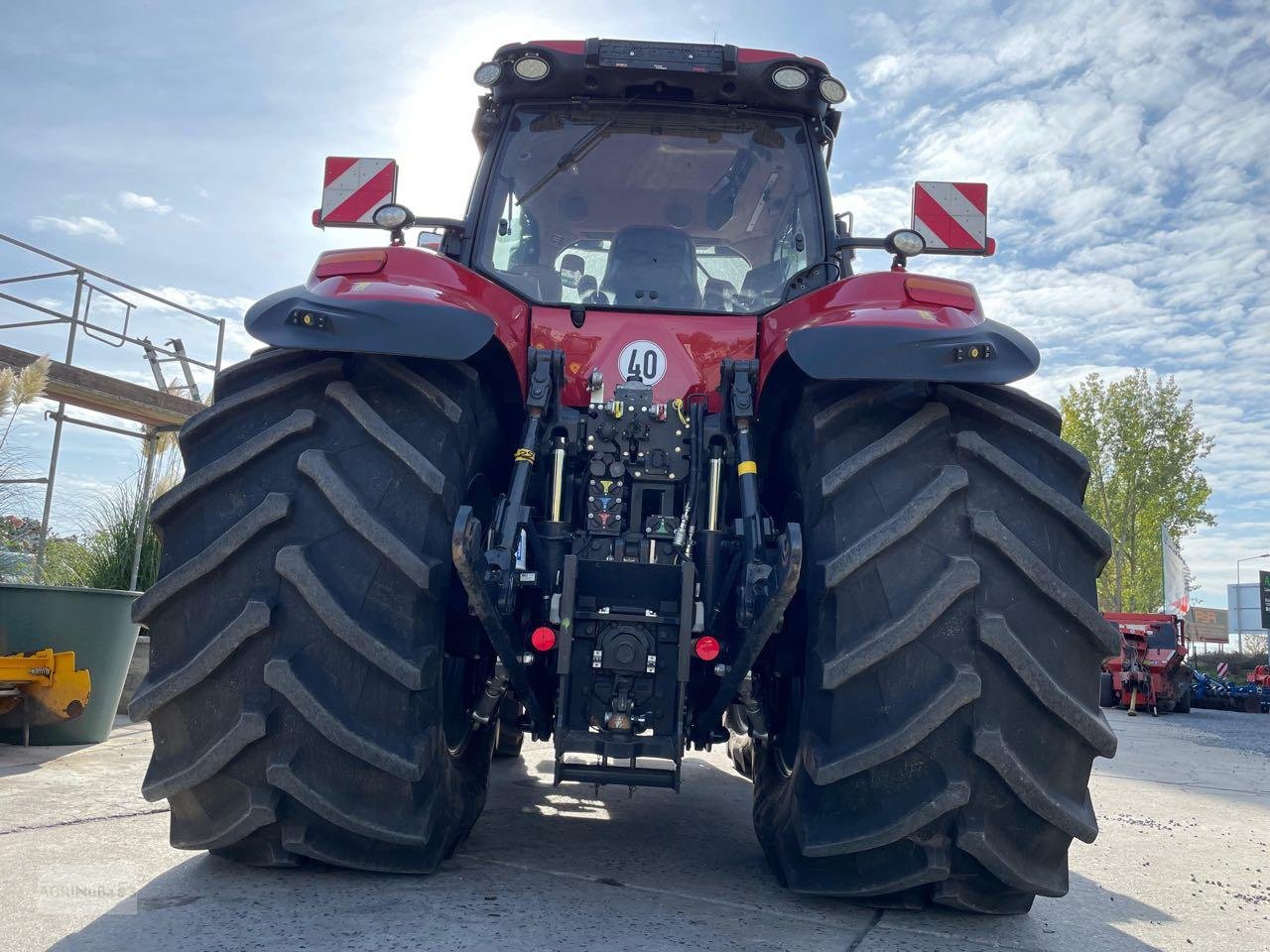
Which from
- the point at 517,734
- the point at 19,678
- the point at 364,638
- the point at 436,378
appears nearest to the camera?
the point at 364,638

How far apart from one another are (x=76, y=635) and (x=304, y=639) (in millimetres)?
3583

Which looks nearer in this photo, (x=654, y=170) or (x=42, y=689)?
(x=654, y=170)

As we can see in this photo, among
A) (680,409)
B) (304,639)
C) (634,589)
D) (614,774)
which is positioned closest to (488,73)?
(680,409)

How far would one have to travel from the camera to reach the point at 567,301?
127 inches

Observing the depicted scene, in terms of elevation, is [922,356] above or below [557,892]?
above

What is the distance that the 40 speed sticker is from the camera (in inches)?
116

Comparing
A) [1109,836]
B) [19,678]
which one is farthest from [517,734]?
[1109,836]

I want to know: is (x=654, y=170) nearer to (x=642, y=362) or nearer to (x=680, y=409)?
(x=642, y=362)

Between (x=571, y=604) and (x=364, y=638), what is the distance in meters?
0.50

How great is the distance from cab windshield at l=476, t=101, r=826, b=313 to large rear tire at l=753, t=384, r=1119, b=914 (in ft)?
4.00

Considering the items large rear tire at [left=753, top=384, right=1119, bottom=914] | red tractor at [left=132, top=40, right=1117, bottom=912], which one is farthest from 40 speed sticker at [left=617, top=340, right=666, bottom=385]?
large rear tire at [left=753, top=384, right=1119, bottom=914]

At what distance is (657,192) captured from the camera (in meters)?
3.44

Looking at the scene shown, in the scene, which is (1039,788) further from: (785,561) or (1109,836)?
(1109,836)

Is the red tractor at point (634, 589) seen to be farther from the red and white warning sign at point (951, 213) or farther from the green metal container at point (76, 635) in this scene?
the green metal container at point (76, 635)
